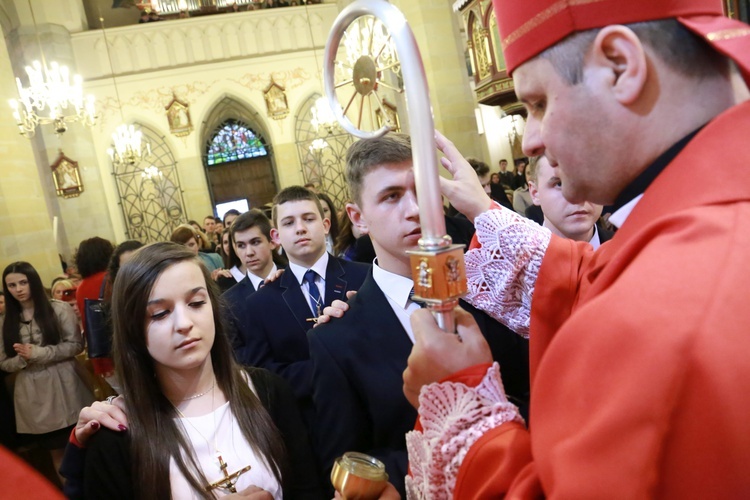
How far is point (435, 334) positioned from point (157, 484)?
3.98 ft

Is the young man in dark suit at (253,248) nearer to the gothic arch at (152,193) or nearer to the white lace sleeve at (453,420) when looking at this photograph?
the white lace sleeve at (453,420)

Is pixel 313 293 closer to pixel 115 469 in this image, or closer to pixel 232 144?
pixel 115 469

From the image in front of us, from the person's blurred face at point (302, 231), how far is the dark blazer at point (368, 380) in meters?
1.57

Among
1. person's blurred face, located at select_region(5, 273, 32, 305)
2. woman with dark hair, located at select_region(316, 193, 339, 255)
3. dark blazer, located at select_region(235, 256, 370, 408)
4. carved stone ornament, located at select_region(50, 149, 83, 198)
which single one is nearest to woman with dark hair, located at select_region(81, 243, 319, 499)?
dark blazer, located at select_region(235, 256, 370, 408)

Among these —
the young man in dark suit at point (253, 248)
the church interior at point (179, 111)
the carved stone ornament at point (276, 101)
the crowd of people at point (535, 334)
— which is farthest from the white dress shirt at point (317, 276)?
the carved stone ornament at point (276, 101)

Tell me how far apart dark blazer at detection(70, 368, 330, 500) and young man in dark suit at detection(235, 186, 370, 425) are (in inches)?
35.7

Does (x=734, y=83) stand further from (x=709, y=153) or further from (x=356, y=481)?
(x=356, y=481)

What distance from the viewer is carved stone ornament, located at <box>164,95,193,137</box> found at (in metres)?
15.8

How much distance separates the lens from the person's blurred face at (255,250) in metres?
4.12

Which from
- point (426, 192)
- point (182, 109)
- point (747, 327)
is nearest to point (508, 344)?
point (426, 192)

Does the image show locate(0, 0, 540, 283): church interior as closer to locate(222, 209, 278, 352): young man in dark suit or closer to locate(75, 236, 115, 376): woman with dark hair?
locate(75, 236, 115, 376): woman with dark hair

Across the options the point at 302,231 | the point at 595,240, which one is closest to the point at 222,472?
the point at 302,231

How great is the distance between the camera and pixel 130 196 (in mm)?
15984

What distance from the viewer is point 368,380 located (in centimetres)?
168
